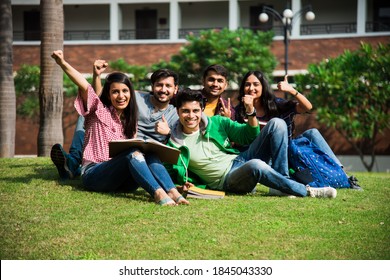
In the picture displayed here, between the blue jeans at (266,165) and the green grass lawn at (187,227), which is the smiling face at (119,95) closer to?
the green grass lawn at (187,227)

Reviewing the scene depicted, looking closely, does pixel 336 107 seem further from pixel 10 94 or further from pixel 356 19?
pixel 10 94

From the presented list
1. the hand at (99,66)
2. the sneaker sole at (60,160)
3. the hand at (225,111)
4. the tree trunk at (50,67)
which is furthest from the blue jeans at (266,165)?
the tree trunk at (50,67)

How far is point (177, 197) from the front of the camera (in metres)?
6.34

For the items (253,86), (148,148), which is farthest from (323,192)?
(148,148)

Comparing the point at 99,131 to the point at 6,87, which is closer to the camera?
the point at 99,131

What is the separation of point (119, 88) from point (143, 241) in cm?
198

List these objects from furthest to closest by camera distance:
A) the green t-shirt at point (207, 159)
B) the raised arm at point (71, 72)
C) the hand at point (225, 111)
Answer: the hand at point (225, 111) → the green t-shirt at point (207, 159) → the raised arm at point (71, 72)

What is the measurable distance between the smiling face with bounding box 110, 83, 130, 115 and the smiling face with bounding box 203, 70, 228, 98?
1.14 metres

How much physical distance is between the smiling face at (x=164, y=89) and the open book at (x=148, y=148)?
0.92 meters

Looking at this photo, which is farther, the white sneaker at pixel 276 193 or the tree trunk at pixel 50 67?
the tree trunk at pixel 50 67

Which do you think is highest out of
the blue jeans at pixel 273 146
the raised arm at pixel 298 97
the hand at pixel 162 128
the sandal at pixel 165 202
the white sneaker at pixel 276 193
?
the raised arm at pixel 298 97

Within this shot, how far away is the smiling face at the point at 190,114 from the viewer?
6.57 metres

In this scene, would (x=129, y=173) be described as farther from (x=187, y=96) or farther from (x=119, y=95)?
(x=187, y=96)

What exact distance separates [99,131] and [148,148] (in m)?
0.69
